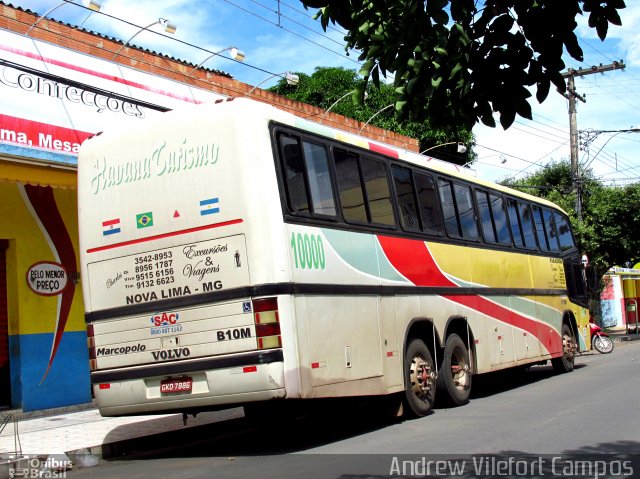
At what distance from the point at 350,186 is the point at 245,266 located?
2.25m

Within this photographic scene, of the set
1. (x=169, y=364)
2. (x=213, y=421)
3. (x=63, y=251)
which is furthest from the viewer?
(x=63, y=251)

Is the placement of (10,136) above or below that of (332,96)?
below

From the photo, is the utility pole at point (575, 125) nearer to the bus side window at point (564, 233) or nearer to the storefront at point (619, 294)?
the bus side window at point (564, 233)

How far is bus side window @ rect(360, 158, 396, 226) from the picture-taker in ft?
32.9

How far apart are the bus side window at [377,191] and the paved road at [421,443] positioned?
273cm

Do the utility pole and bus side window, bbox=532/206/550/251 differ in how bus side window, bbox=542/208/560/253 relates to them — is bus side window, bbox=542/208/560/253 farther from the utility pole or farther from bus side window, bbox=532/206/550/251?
the utility pole

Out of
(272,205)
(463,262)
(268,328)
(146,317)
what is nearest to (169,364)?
(146,317)

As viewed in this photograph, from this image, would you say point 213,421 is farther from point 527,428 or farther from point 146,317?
point 527,428

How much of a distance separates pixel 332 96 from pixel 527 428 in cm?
2943

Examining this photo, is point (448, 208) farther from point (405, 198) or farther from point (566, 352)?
point (566, 352)

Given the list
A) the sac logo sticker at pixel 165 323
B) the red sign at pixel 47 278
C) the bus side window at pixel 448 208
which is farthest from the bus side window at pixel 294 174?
the red sign at pixel 47 278

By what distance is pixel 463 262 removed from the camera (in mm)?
12414

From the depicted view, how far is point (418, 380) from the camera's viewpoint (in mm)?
10539

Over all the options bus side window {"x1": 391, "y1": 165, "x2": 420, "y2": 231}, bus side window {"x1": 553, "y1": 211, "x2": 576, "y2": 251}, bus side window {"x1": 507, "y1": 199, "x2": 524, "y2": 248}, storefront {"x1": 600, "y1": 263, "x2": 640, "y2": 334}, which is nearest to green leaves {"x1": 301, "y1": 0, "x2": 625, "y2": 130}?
bus side window {"x1": 391, "y1": 165, "x2": 420, "y2": 231}
